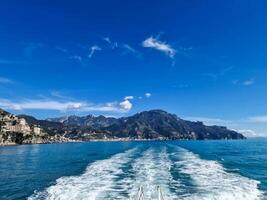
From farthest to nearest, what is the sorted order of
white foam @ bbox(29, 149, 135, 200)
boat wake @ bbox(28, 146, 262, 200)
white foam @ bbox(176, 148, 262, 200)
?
white foam @ bbox(29, 149, 135, 200), boat wake @ bbox(28, 146, 262, 200), white foam @ bbox(176, 148, 262, 200)

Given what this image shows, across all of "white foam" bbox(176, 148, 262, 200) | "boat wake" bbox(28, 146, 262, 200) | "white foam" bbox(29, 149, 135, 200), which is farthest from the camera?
"white foam" bbox(29, 149, 135, 200)

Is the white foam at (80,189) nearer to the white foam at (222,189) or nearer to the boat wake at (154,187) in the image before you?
the boat wake at (154,187)

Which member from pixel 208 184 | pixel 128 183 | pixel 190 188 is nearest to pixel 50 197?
pixel 128 183

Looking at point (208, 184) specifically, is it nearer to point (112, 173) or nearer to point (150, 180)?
point (150, 180)

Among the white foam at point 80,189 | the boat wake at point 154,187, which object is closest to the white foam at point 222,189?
the boat wake at point 154,187

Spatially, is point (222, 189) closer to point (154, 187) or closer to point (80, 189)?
point (154, 187)

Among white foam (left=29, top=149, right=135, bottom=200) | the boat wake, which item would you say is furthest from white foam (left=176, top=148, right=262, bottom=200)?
white foam (left=29, top=149, right=135, bottom=200)

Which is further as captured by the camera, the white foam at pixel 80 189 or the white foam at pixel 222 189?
the white foam at pixel 80 189

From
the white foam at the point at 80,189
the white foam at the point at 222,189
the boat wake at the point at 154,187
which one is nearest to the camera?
the white foam at the point at 222,189

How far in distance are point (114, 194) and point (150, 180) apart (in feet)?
32.3

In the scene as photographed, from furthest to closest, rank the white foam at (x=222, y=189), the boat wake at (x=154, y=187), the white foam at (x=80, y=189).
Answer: the white foam at (x=80, y=189) < the boat wake at (x=154, y=187) < the white foam at (x=222, y=189)

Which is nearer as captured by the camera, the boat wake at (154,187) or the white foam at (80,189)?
the boat wake at (154,187)

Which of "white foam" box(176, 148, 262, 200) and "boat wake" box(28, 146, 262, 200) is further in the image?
"boat wake" box(28, 146, 262, 200)

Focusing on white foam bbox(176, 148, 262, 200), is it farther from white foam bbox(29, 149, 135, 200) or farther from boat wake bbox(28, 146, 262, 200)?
white foam bbox(29, 149, 135, 200)
